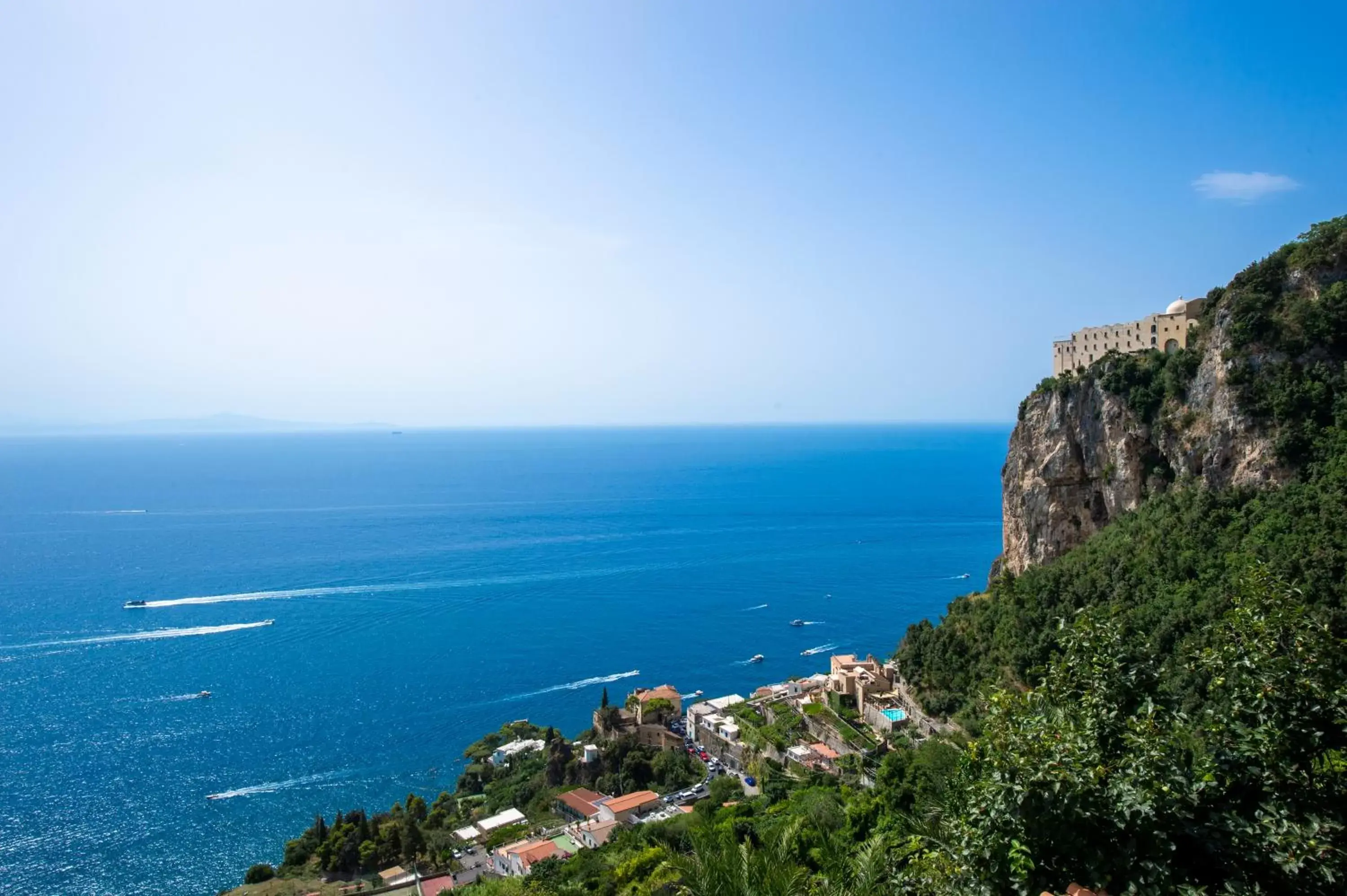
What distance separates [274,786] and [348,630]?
65.4 feet

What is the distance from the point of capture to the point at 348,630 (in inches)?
2018

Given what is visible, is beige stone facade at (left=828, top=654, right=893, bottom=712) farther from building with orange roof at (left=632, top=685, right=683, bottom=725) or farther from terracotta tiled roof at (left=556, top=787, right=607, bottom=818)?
terracotta tiled roof at (left=556, top=787, right=607, bottom=818)

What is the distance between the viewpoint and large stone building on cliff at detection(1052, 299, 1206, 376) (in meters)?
28.2

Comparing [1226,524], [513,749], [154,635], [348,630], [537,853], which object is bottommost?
[513,749]

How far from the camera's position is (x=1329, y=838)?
610cm

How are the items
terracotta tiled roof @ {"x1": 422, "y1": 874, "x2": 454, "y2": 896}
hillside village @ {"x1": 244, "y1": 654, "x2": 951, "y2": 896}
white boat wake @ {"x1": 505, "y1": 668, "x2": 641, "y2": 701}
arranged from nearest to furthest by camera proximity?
terracotta tiled roof @ {"x1": 422, "y1": 874, "x2": 454, "y2": 896}
hillside village @ {"x1": 244, "y1": 654, "x2": 951, "y2": 896}
white boat wake @ {"x1": 505, "y1": 668, "x2": 641, "y2": 701}

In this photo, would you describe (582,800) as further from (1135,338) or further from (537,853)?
(1135,338)

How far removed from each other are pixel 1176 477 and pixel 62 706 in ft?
164

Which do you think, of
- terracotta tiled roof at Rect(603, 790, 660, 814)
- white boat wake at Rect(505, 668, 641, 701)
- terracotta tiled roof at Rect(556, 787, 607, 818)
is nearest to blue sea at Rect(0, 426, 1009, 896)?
white boat wake at Rect(505, 668, 641, 701)

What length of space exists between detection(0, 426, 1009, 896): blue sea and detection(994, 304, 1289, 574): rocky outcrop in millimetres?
17386

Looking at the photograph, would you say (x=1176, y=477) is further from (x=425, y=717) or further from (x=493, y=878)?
(x=425, y=717)

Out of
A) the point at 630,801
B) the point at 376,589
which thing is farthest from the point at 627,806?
the point at 376,589

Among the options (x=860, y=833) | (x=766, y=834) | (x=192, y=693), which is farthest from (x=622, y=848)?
(x=192, y=693)

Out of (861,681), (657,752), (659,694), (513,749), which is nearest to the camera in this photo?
(861,681)
